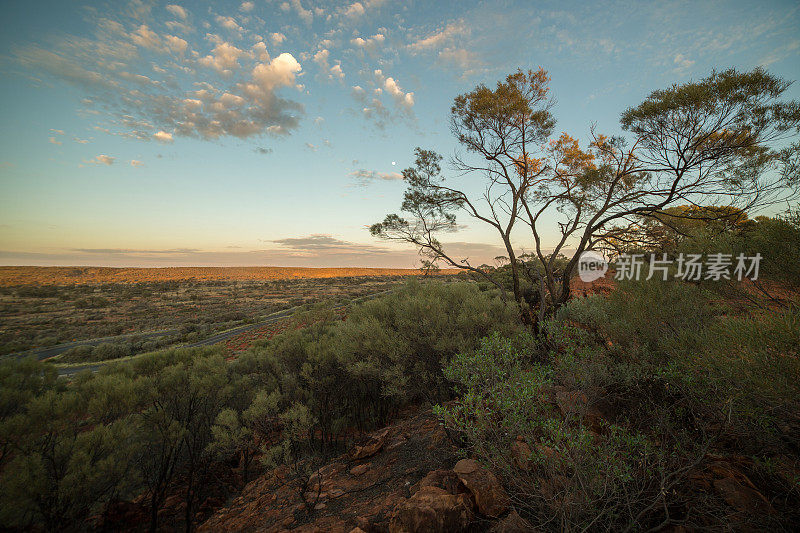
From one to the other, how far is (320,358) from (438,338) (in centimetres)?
384

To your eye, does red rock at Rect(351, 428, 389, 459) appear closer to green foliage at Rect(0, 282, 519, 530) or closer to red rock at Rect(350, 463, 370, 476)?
red rock at Rect(350, 463, 370, 476)

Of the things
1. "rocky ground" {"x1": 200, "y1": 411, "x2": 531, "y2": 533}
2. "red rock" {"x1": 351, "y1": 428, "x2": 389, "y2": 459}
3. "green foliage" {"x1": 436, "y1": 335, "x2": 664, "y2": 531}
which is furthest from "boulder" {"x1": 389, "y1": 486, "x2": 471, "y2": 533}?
"red rock" {"x1": 351, "y1": 428, "x2": 389, "y2": 459}

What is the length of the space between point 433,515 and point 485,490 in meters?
0.74

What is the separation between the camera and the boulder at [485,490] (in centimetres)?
337

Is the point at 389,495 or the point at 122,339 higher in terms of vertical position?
the point at 389,495

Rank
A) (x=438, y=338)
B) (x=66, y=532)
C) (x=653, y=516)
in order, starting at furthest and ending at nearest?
(x=438, y=338)
(x=66, y=532)
(x=653, y=516)

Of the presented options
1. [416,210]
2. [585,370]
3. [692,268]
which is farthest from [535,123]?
[585,370]

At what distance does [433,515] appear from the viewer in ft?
10.6

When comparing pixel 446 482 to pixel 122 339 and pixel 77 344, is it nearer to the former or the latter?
pixel 122 339

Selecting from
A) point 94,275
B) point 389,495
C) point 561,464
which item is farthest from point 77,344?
point 94,275

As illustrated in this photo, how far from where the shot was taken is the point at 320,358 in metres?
8.70

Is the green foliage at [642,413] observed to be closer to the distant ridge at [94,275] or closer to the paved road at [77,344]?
the paved road at [77,344]

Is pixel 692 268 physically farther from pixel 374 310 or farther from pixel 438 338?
pixel 374 310

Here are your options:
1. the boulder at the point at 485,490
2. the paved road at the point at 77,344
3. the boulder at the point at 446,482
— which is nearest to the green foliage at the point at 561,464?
the boulder at the point at 485,490
